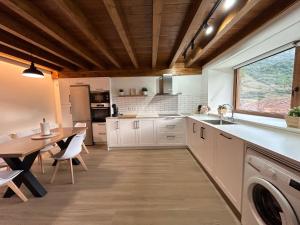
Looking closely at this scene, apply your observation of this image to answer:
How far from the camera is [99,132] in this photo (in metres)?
4.53

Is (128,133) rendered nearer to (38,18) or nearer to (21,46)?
(21,46)

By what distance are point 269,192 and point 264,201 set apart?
20cm

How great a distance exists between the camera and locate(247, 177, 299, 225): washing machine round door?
1.11m

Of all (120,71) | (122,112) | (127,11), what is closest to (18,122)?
(122,112)

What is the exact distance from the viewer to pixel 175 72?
4.47 metres

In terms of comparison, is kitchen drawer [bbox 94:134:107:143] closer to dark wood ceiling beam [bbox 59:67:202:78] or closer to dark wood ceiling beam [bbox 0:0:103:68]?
dark wood ceiling beam [bbox 59:67:202:78]

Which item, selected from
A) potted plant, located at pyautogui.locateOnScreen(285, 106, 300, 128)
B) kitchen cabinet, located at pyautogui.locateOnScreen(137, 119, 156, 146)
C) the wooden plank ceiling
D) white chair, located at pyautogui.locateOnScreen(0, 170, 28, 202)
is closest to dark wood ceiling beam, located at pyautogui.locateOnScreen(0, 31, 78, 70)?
the wooden plank ceiling

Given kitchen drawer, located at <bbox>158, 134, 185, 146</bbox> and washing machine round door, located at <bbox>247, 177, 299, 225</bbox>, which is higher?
washing machine round door, located at <bbox>247, 177, 299, 225</bbox>

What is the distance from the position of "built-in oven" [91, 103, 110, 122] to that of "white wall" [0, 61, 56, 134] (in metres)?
1.37

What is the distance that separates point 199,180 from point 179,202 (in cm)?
66

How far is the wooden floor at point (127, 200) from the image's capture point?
1736mm

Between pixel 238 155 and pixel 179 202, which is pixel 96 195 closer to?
pixel 179 202

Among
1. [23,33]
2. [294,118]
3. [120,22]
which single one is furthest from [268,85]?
[23,33]

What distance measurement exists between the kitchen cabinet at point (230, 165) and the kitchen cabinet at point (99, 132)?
3215mm
